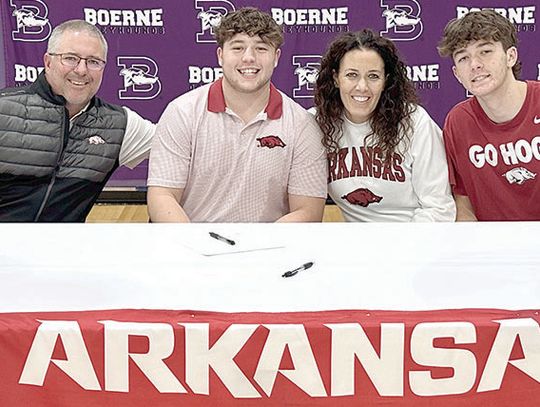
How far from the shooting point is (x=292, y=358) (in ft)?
5.35

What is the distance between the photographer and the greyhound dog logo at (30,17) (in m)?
4.92

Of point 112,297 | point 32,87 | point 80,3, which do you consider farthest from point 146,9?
point 112,297

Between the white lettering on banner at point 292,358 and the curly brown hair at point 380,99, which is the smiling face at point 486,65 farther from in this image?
the white lettering on banner at point 292,358

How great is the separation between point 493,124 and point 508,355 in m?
1.11

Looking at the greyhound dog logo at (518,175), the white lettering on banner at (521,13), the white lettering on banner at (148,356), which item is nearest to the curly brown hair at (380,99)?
the greyhound dog logo at (518,175)

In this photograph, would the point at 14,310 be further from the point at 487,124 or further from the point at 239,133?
the point at 487,124

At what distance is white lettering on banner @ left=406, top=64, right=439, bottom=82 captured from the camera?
4.97 meters

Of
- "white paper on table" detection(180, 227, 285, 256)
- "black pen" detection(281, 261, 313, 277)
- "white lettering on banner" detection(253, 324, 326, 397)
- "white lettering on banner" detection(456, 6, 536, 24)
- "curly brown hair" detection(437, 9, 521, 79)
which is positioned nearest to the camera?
"white lettering on banner" detection(253, 324, 326, 397)

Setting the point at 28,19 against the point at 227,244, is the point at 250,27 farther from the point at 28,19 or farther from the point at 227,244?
the point at 28,19

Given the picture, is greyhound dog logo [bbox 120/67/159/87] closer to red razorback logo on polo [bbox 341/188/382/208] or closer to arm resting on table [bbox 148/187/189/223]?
arm resting on table [bbox 148/187/189/223]

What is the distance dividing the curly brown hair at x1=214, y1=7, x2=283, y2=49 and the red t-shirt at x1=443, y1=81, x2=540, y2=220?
631 mm

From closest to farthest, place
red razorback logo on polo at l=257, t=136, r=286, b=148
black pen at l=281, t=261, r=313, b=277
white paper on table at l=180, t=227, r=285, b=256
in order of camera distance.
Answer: black pen at l=281, t=261, r=313, b=277 → white paper on table at l=180, t=227, r=285, b=256 → red razorback logo on polo at l=257, t=136, r=286, b=148

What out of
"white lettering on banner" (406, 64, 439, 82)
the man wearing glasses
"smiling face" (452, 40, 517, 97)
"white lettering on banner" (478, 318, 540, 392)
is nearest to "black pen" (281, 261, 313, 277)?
"white lettering on banner" (478, 318, 540, 392)

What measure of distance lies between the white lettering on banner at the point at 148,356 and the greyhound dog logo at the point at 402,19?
11.8 feet
